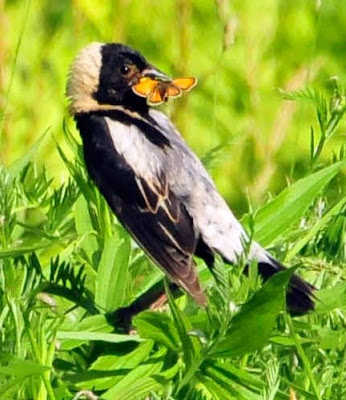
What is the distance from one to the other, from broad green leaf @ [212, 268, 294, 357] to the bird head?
46.5 inches

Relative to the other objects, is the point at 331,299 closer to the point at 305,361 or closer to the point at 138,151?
the point at 305,361

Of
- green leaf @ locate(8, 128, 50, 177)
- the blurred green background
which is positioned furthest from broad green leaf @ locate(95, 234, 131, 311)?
the blurred green background

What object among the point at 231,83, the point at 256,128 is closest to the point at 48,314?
the point at 256,128

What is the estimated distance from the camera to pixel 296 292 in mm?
3416

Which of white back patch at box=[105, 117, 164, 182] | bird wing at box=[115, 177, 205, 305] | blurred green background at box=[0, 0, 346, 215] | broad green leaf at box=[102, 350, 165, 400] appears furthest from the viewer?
blurred green background at box=[0, 0, 346, 215]

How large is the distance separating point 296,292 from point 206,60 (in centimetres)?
347

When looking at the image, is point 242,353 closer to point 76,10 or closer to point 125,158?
point 125,158

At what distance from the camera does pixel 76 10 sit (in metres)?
6.45

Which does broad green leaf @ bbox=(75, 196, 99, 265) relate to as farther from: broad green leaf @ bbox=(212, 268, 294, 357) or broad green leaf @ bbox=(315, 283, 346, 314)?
broad green leaf @ bbox=(212, 268, 294, 357)

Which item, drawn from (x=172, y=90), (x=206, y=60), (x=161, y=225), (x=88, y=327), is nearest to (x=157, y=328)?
(x=88, y=327)

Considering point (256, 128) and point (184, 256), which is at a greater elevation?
point (184, 256)

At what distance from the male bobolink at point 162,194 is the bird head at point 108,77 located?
0.11 meters

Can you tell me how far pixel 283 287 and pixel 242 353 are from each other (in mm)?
161

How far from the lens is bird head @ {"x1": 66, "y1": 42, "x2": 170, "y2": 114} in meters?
4.14
